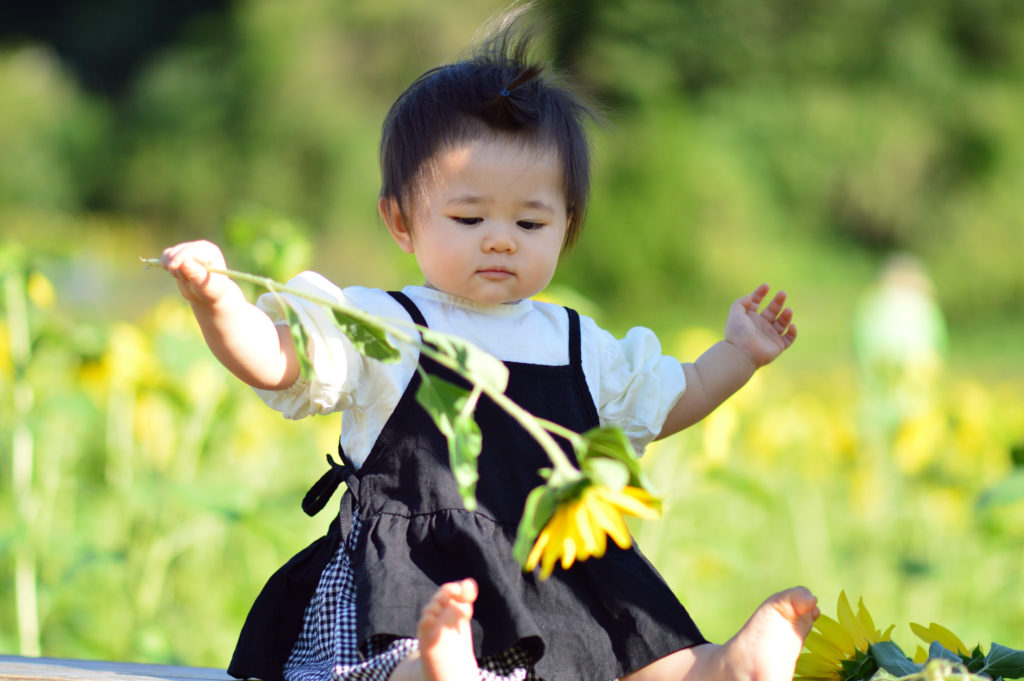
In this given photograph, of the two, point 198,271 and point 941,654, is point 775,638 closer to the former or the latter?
point 941,654

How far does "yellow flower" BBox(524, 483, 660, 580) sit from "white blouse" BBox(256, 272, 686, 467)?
0.86 feet

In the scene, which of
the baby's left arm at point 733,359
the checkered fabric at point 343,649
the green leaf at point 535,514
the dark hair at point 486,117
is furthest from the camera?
the baby's left arm at point 733,359

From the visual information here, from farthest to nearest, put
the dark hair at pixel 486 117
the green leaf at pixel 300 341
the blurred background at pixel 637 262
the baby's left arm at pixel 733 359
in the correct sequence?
the blurred background at pixel 637 262
the baby's left arm at pixel 733 359
the dark hair at pixel 486 117
the green leaf at pixel 300 341

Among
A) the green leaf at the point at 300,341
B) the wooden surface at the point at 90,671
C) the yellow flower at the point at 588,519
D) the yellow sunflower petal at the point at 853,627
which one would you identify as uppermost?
the green leaf at the point at 300,341

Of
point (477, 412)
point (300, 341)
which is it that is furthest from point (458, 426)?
point (477, 412)

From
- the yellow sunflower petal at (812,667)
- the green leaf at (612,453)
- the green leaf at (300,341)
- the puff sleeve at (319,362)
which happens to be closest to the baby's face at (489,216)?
the puff sleeve at (319,362)

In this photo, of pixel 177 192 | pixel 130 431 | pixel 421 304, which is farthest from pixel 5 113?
pixel 421 304

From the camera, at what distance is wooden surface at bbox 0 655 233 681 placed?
1.12 meters

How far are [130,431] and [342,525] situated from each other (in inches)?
49.9

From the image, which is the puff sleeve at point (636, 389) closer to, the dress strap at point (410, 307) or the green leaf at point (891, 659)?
the dress strap at point (410, 307)

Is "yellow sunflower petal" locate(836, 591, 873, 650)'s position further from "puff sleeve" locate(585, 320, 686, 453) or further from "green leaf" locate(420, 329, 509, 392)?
"green leaf" locate(420, 329, 509, 392)

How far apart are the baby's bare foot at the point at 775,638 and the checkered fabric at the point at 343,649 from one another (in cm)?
18

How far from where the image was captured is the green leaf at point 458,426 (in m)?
0.82

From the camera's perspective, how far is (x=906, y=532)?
109 inches
